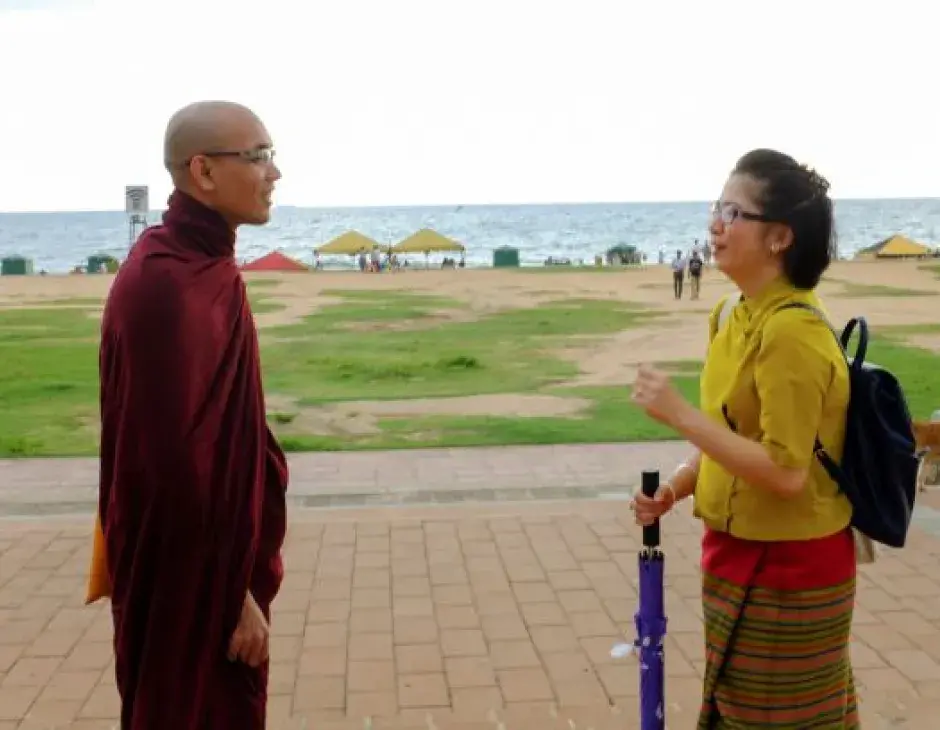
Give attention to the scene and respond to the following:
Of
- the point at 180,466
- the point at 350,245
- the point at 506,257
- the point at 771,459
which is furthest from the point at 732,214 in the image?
the point at 350,245

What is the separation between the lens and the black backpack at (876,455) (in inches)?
95.6

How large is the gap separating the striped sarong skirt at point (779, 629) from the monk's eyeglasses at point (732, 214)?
29.0 inches

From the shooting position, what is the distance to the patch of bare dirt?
10086mm

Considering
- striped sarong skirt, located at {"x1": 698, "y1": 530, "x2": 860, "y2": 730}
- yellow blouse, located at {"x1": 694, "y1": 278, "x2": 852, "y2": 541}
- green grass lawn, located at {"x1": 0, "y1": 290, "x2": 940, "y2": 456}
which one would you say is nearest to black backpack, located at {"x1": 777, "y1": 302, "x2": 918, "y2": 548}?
yellow blouse, located at {"x1": 694, "y1": 278, "x2": 852, "y2": 541}

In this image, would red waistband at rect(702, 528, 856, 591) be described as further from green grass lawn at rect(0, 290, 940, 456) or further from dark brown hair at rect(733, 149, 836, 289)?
green grass lawn at rect(0, 290, 940, 456)

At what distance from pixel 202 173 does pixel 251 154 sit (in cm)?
12

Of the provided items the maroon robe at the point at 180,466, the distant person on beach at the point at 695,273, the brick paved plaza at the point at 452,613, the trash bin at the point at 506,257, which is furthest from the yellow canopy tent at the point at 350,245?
the maroon robe at the point at 180,466

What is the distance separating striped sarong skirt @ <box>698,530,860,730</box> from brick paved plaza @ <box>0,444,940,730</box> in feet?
4.50

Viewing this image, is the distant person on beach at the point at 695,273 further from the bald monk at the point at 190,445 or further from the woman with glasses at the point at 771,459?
the bald monk at the point at 190,445

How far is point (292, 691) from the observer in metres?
4.23

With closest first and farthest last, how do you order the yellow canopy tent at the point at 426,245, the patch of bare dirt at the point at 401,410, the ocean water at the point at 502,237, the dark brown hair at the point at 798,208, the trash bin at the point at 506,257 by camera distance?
1. the dark brown hair at the point at 798,208
2. the patch of bare dirt at the point at 401,410
3. the trash bin at the point at 506,257
4. the yellow canopy tent at the point at 426,245
5. the ocean water at the point at 502,237

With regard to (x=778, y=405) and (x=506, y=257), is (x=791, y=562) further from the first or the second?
(x=506, y=257)

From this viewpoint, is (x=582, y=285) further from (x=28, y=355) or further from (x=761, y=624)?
(x=761, y=624)

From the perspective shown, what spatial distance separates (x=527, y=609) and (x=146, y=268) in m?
3.23
